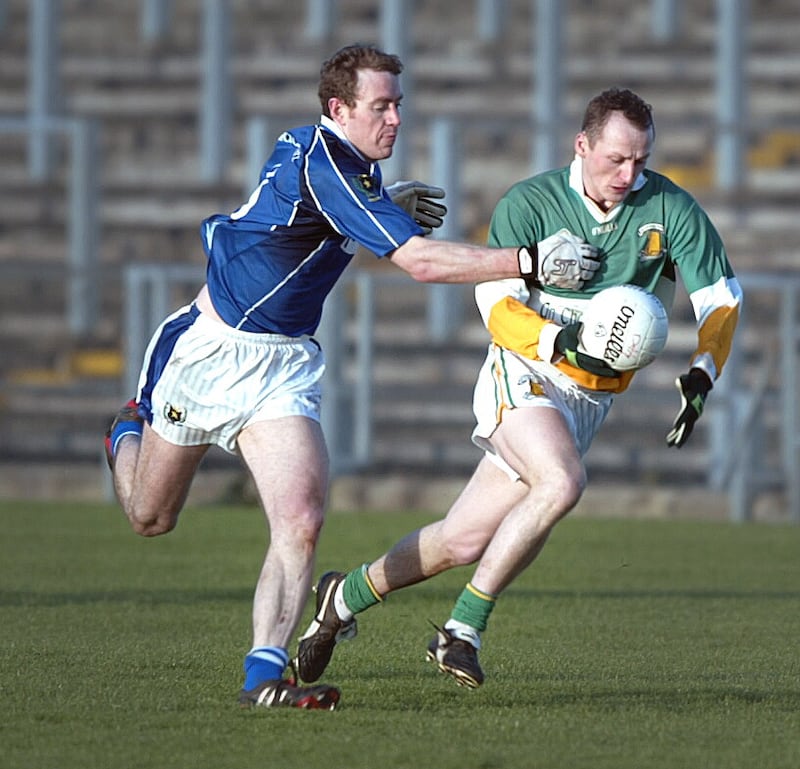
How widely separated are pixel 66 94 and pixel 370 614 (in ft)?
55.3

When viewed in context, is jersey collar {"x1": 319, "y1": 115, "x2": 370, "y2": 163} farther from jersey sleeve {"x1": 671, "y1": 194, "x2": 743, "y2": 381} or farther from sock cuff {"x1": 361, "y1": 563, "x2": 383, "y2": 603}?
sock cuff {"x1": 361, "y1": 563, "x2": 383, "y2": 603}

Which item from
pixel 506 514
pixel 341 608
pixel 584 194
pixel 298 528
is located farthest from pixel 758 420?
pixel 298 528

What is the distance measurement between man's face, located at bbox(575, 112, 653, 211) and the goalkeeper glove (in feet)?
1.52

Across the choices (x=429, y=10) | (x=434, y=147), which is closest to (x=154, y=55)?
(x=429, y=10)

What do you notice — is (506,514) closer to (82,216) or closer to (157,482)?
(157,482)

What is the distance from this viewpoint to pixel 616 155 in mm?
6855

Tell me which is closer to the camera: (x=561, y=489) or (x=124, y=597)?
(x=561, y=489)

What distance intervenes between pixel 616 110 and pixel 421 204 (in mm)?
801

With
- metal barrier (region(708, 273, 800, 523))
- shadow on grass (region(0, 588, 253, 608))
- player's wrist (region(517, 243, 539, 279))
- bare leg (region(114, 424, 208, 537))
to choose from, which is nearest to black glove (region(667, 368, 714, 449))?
player's wrist (region(517, 243, 539, 279))

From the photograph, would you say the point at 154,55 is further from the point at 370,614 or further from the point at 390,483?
the point at 370,614

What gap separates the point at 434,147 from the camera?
1709cm

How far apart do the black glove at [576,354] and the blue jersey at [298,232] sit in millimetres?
600

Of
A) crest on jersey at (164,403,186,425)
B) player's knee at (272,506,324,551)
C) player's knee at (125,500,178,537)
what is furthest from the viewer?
player's knee at (125,500,178,537)

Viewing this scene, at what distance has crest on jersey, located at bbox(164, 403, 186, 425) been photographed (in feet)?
22.6
